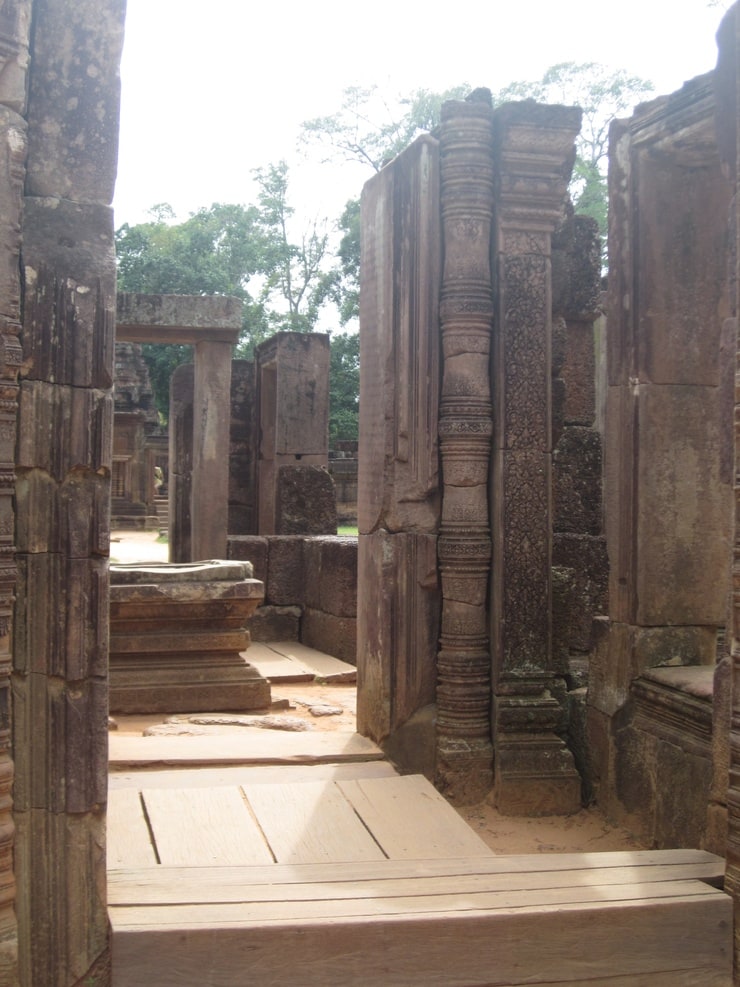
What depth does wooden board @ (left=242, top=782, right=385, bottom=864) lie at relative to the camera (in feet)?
11.4

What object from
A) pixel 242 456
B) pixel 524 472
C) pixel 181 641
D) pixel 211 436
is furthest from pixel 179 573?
pixel 242 456

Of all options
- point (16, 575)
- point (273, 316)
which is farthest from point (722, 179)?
point (273, 316)

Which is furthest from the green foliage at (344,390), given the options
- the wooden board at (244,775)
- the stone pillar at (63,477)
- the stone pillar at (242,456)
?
the stone pillar at (63,477)

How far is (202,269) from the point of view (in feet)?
93.8

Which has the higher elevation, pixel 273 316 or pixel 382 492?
pixel 273 316

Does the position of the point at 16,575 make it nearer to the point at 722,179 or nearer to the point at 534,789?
the point at 534,789

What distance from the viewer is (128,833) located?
3580 mm

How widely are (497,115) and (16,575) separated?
127 inches

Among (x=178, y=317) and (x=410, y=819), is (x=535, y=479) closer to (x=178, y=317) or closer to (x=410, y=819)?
(x=410, y=819)

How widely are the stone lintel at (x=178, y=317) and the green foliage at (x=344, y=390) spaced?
15193 millimetres

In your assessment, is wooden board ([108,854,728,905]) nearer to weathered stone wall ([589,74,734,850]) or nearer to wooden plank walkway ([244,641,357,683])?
weathered stone wall ([589,74,734,850])

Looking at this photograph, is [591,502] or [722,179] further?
[591,502]

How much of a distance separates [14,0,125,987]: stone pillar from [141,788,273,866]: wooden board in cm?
68

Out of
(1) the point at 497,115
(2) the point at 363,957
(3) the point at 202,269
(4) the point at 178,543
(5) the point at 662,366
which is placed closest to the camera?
(2) the point at 363,957
